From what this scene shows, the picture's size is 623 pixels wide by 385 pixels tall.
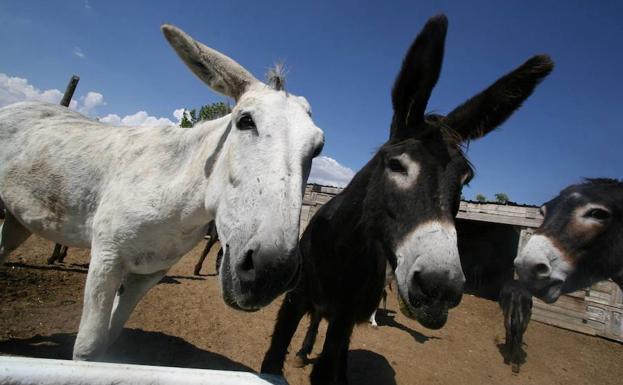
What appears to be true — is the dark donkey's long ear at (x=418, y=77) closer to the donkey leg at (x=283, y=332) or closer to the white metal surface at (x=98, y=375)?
the donkey leg at (x=283, y=332)

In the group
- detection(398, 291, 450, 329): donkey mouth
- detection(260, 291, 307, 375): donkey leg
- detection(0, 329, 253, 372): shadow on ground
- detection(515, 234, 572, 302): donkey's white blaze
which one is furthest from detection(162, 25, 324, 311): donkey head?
detection(0, 329, 253, 372): shadow on ground

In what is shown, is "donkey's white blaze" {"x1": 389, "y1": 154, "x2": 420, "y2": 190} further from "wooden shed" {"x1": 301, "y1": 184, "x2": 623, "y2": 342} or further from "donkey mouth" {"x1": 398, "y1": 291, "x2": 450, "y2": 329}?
"wooden shed" {"x1": 301, "y1": 184, "x2": 623, "y2": 342}

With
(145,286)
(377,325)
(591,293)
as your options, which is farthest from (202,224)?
(591,293)

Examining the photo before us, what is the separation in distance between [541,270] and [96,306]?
4.10m

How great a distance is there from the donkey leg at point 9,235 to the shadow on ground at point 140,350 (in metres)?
1.03

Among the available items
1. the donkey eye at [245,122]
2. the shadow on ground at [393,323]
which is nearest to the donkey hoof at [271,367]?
the donkey eye at [245,122]

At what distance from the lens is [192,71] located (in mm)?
2135

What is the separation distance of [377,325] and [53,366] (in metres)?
7.34

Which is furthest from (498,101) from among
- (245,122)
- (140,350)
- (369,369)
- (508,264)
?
(508,264)

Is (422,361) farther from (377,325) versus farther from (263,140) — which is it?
(263,140)

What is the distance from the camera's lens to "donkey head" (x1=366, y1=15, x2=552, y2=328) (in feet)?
5.47

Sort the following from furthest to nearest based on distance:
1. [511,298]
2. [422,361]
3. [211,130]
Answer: [511,298]
[422,361]
[211,130]

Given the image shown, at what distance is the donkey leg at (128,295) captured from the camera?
251 centimetres

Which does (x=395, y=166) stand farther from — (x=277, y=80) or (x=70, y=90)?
(x=70, y=90)
